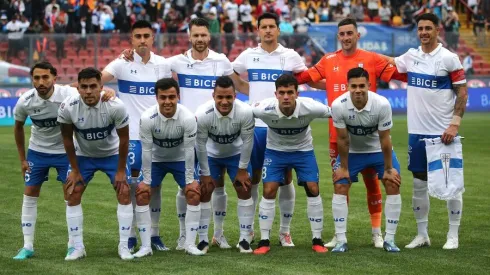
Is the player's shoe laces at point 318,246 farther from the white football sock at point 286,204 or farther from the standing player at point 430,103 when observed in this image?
the standing player at point 430,103

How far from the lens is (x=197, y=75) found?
12.5 m

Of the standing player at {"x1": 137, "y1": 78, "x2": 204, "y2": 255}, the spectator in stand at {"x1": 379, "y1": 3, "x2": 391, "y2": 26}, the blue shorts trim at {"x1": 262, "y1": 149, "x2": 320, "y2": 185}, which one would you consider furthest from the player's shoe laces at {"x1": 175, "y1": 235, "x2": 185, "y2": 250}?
the spectator in stand at {"x1": 379, "y1": 3, "x2": 391, "y2": 26}

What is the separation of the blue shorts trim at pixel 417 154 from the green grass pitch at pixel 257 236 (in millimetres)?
918

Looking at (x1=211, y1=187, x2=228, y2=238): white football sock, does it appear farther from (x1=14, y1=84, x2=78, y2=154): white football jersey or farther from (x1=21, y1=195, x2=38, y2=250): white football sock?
(x1=21, y1=195, x2=38, y2=250): white football sock

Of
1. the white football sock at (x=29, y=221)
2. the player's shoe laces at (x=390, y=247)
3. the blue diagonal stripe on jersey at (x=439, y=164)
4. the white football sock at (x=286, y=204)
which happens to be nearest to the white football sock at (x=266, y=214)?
the white football sock at (x=286, y=204)

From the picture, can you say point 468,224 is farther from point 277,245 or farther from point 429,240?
point 277,245

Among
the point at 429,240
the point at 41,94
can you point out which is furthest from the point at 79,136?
the point at 429,240

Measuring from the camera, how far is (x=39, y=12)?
1395 inches

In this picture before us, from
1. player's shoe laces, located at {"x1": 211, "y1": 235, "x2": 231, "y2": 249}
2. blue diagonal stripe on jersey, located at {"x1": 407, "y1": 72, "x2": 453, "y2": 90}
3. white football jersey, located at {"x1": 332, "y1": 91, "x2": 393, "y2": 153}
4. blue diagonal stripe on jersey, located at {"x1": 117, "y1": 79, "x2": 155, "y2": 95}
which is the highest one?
blue diagonal stripe on jersey, located at {"x1": 407, "y1": 72, "x2": 453, "y2": 90}

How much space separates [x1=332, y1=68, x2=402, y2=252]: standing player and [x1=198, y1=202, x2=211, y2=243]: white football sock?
149cm

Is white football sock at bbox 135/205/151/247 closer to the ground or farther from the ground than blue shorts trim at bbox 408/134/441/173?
closer to the ground

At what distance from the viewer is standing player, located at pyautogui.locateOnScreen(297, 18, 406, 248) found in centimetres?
1233

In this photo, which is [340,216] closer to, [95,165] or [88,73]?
[95,165]

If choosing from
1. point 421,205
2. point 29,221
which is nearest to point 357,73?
point 421,205
